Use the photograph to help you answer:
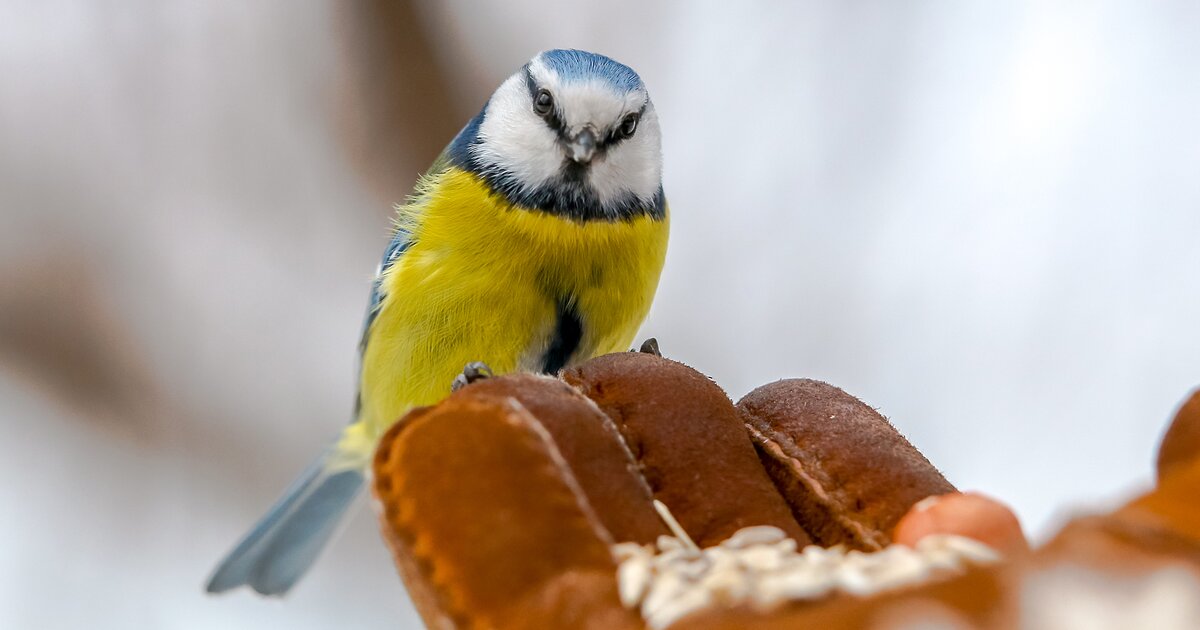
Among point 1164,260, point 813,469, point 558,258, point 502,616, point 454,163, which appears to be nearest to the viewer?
point 502,616

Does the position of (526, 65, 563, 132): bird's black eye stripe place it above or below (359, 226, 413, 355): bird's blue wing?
above

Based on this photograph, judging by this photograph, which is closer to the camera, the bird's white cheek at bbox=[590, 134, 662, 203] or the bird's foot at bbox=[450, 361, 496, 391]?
the bird's foot at bbox=[450, 361, 496, 391]

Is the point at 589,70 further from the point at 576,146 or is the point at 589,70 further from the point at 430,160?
the point at 430,160

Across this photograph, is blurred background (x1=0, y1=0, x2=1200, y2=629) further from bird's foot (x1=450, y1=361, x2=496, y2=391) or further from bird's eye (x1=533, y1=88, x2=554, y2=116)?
bird's foot (x1=450, y1=361, x2=496, y2=391)

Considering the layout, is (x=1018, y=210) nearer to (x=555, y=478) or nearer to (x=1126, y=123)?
(x=1126, y=123)

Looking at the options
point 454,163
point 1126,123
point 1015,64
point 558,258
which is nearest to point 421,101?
point 454,163

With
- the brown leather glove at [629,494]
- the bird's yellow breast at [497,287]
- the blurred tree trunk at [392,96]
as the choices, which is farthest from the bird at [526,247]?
the blurred tree trunk at [392,96]

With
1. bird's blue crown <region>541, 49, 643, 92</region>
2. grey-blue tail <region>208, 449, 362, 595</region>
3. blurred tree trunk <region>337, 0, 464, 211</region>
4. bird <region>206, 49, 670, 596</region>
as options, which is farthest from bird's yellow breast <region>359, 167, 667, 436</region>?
blurred tree trunk <region>337, 0, 464, 211</region>
